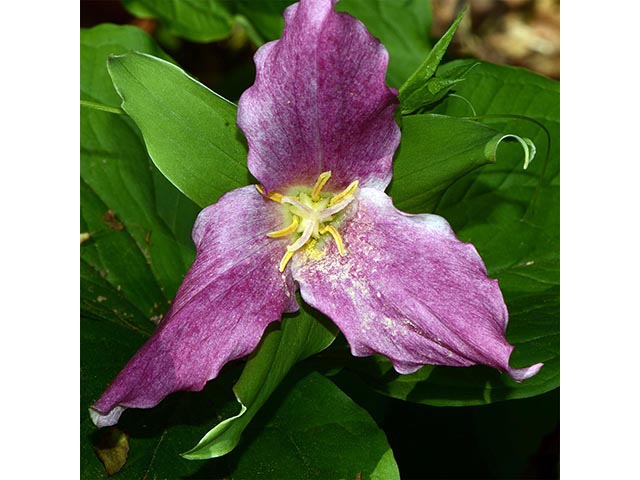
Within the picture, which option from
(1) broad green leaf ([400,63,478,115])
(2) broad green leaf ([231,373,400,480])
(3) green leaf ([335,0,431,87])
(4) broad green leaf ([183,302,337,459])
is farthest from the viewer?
(3) green leaf ([335,0,431,87])

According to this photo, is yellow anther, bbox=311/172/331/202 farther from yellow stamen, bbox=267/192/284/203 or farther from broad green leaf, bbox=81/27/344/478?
broad green leaf, bbox=81/27/344/478

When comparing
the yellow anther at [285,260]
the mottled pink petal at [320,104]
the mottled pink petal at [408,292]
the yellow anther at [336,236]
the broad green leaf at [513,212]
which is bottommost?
the broad green leaf at [513,212]

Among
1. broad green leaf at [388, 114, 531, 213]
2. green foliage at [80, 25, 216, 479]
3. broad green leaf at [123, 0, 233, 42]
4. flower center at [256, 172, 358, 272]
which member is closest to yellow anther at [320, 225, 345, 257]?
flower center at [256, 172, 358, 272]

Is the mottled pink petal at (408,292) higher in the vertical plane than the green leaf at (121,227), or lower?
lower

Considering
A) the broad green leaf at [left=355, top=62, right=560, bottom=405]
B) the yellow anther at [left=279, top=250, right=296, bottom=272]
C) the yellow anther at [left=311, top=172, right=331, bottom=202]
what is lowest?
the broad green leaf at [left=355, top=62, right=560, bottom=405]

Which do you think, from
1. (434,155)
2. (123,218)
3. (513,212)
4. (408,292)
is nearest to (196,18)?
(123,218)

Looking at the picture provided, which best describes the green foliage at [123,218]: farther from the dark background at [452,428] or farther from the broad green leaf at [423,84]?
the broad green leaf at [423,84]

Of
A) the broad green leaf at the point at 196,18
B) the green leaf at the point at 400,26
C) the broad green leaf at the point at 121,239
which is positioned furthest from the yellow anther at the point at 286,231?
the broad green leaf at the point at 196,18
